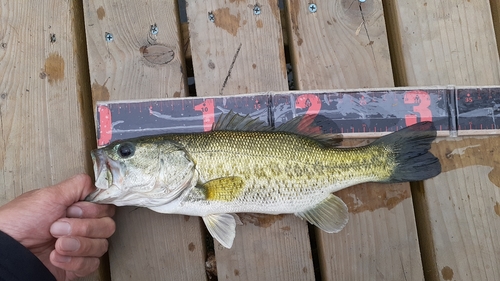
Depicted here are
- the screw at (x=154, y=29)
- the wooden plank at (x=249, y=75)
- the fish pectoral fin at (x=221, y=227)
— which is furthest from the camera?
the screw at (x=154, y=29)

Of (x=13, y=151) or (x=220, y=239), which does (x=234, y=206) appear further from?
(x=13, y=151)

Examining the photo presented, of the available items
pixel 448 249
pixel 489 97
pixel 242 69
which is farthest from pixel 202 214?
pixel 489 97

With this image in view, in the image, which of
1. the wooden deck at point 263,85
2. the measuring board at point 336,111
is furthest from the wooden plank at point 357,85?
the measuring board at point 336,111

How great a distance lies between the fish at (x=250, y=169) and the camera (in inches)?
79.0

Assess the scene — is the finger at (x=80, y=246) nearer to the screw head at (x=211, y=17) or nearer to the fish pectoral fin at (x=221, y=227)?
the fish pectoral fin at (x=221, y=227)

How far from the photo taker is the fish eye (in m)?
1.99

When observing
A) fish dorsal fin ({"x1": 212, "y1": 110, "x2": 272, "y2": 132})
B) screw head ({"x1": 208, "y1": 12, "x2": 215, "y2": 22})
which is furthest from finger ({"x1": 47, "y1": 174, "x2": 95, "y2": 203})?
screw head ({"x1": 208, "y1": 12, "x2": 215, "y2": 22})

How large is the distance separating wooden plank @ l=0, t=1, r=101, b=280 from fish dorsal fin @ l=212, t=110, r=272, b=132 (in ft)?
2.81

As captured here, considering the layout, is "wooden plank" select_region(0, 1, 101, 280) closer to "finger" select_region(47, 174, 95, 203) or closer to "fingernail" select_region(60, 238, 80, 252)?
"finger" select_region(47, 174, 95, 203)

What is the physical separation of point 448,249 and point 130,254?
189cm

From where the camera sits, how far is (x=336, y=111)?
2.32 meters

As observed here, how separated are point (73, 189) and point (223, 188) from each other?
811 millimetres

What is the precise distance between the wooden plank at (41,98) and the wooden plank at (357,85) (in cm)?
139

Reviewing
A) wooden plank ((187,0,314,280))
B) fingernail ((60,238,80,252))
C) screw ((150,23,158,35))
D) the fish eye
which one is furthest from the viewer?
screw ((150,23,158,35))
